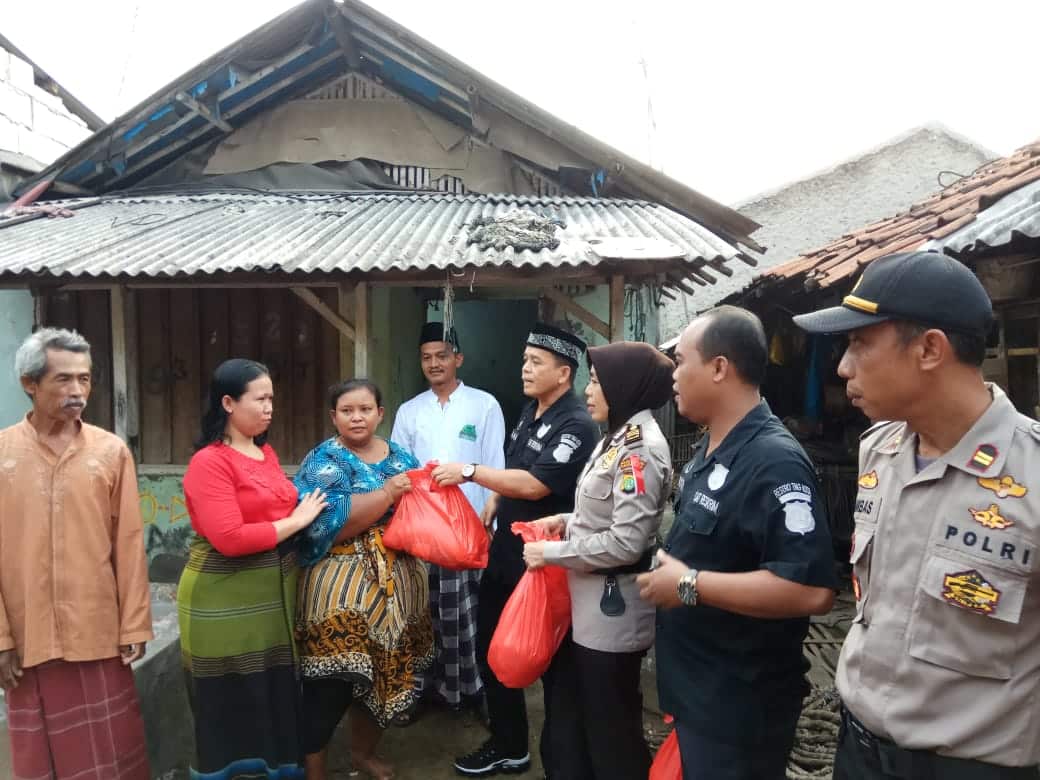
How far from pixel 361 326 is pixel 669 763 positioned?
3552mm

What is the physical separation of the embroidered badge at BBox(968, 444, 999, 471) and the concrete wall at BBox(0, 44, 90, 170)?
911cm

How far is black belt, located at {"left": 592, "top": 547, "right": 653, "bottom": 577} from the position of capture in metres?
2.34

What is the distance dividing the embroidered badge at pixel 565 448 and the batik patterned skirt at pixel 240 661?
1.17 m

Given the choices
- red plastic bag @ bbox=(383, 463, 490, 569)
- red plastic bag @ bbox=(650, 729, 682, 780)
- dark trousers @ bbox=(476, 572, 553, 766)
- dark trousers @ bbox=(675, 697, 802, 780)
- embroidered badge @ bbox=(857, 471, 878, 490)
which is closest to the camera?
embroidered badge @ bbox=(857, 471, 878, 490)

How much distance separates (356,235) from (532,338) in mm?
2644

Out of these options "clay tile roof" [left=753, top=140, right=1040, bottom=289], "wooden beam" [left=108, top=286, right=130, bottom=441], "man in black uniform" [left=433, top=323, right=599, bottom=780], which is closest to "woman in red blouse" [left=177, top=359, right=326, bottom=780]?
"man in black uniform" [left=433, top=323, right=599, bottom=780]

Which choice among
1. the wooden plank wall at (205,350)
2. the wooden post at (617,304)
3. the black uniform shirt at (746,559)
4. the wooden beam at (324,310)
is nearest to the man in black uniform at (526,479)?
the black uniform shirt at (746,559)

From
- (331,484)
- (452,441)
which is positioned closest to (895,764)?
(331,484)

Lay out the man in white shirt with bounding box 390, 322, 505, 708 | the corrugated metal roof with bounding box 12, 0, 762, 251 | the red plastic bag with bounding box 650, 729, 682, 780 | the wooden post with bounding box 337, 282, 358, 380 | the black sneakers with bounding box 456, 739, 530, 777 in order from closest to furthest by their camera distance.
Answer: the red plastic bag with bounding box 650, 729, 682, 780 → the black sneakers with bounding box 456, 739, 530, 777 → the man in white shirt with bounding box 390, 322, 505, 708 → the wooden post with bounding box 337, 282, 358, 380 → the corrugated metal roof with bounding box 12, 0, 762, 251

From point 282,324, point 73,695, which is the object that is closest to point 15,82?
point 282,324

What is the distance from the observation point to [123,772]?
2.60 metres

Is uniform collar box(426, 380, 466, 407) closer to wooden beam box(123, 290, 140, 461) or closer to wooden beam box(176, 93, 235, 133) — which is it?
wooden beam box(123, 290, 140, 461)

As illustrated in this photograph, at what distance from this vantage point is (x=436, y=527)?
9.43ft

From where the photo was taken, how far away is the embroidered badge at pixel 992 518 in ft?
4.33
